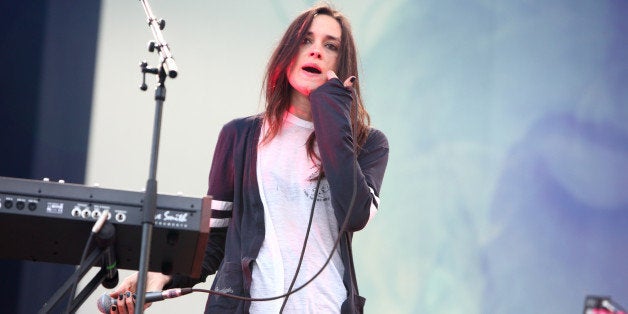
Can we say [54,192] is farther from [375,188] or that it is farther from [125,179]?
[125,179]

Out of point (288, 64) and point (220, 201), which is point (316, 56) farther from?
point (220, 201)

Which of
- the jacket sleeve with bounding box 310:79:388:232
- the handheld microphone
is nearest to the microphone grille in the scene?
the handheld microphone

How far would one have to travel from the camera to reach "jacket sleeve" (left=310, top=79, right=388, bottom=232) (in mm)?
2482

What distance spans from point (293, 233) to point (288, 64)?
0.54m

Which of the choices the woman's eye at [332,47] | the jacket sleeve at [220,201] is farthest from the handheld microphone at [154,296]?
the woman's eye at [332,47]

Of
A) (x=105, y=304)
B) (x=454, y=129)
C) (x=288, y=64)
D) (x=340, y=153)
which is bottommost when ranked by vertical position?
(x=105, y=304)

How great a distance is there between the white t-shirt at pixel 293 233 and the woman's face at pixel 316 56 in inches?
6.2

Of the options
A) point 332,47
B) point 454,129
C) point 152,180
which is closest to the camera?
point 152,180

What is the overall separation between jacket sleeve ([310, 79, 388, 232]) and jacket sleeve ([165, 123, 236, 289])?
14.0 inches

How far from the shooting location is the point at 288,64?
282 centimetres

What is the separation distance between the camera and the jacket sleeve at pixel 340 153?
2.48 metres

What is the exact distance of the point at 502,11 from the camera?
13.4 ft

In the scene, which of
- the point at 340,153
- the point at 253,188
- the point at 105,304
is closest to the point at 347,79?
the point at 340,153

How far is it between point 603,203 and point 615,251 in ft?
0.66
